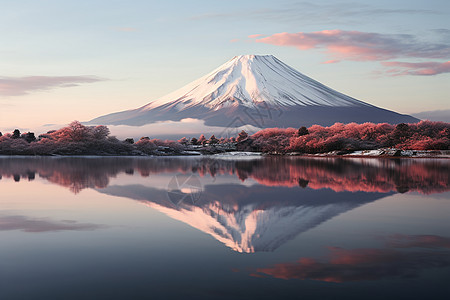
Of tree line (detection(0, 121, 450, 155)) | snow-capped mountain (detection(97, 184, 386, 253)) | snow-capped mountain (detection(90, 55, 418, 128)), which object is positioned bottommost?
snow-capped mountain (detection(97, 184, 386, 253))

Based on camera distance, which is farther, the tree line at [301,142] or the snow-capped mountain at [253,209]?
the tree line at [301,142]

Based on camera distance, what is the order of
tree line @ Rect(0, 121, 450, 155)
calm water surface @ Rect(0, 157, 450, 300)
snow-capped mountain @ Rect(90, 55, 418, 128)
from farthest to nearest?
snow-capped mountain @ Rect(90, 55, 418, 128)
tree line @ Rect(0, 121, 450, 155)
calm water surface @ Rect(0, 157, 450, 300)

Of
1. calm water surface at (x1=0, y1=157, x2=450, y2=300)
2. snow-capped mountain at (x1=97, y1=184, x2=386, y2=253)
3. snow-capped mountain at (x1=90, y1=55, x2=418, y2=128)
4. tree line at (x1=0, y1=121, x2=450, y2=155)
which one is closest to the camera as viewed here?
calm water surface at (x1=0, y1=157, x2=450, y2=300)

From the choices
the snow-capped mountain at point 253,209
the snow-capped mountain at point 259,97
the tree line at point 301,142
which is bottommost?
the snow-capped mountain at point 253,209

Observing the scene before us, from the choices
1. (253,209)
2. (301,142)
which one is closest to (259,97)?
(301,142)

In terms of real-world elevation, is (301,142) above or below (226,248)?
above

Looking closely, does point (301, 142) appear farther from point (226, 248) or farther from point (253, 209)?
point (226, 248)

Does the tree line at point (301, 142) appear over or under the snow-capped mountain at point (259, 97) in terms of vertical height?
under

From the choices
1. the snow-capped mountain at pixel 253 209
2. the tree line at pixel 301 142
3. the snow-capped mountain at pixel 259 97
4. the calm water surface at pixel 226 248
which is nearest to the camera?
the calm water surface at pixel 226 248

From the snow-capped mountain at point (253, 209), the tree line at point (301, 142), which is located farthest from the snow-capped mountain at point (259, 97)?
the snow-capped mountain at point (253, 209)

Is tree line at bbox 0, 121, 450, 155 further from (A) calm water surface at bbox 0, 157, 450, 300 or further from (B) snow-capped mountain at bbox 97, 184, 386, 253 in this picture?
(A) calm water surface at bbox 0, 157, 450, 300

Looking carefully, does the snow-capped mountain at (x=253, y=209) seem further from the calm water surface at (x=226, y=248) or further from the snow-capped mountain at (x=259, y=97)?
the snow-capped mountain at (x=259, y=97)

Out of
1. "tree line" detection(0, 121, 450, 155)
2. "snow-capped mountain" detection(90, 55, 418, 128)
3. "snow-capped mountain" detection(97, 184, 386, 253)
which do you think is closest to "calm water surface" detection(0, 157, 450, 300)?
"snow-capped mountain" detection(97, 184, 386, 253)

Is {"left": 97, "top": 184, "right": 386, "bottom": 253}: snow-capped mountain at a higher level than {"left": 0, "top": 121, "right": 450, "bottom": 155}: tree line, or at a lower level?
lower
